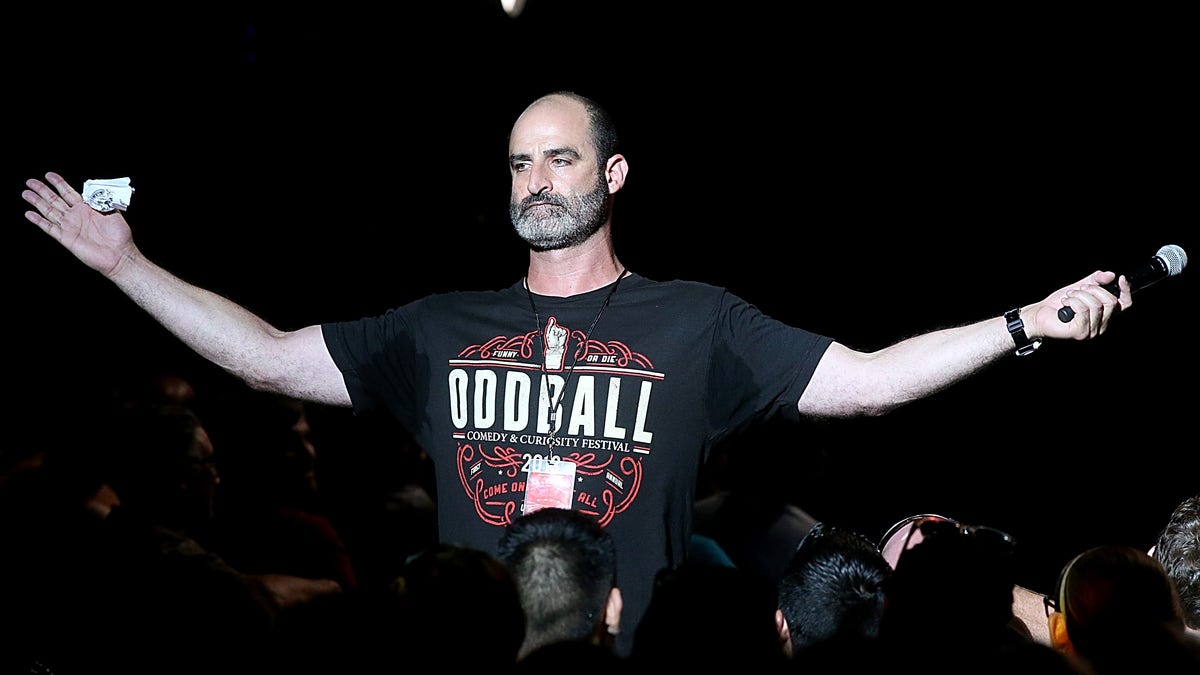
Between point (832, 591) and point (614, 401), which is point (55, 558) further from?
point (832, 591)

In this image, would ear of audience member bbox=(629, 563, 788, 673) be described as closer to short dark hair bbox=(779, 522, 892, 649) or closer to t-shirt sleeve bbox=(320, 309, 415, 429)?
short dark hair bbox=(779, 522, 892, 649)

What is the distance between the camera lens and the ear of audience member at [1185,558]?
3.01 m

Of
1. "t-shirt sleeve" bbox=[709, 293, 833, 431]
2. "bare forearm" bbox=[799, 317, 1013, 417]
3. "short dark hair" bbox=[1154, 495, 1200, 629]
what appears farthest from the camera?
"t-shirt sleeve" bbox=[709, 293, 833, 431]

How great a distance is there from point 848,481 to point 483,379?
3.78 metres

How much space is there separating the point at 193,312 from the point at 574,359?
1094 millimetres

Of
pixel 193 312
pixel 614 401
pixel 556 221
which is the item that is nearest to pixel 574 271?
pixel 556 221

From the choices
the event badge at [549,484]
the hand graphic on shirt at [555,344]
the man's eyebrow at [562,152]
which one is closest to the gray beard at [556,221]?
the man's eyebrow at [562,152]

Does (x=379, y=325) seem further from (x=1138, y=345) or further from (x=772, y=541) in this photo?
(x=1138, y=345)

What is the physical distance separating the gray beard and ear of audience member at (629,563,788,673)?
1458 mm

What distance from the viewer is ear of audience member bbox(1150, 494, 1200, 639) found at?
9.87 feet

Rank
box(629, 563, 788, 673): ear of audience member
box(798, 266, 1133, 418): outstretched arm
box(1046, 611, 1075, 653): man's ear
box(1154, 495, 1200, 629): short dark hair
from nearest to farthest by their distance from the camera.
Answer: box(629, 563, 788, 673): ear of audience member < box(1046, 611, 1075, 653): man's ear < box(798, 266, 1133, 418): outstretched arm < box(1154, 495, 1200, 629): short dark hair

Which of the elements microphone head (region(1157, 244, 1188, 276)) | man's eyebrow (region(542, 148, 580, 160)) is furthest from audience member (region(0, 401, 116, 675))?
microphone head (region(1157, 244, 1188, 276))

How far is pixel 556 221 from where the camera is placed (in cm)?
337

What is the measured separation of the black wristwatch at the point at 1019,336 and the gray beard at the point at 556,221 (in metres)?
1.17
